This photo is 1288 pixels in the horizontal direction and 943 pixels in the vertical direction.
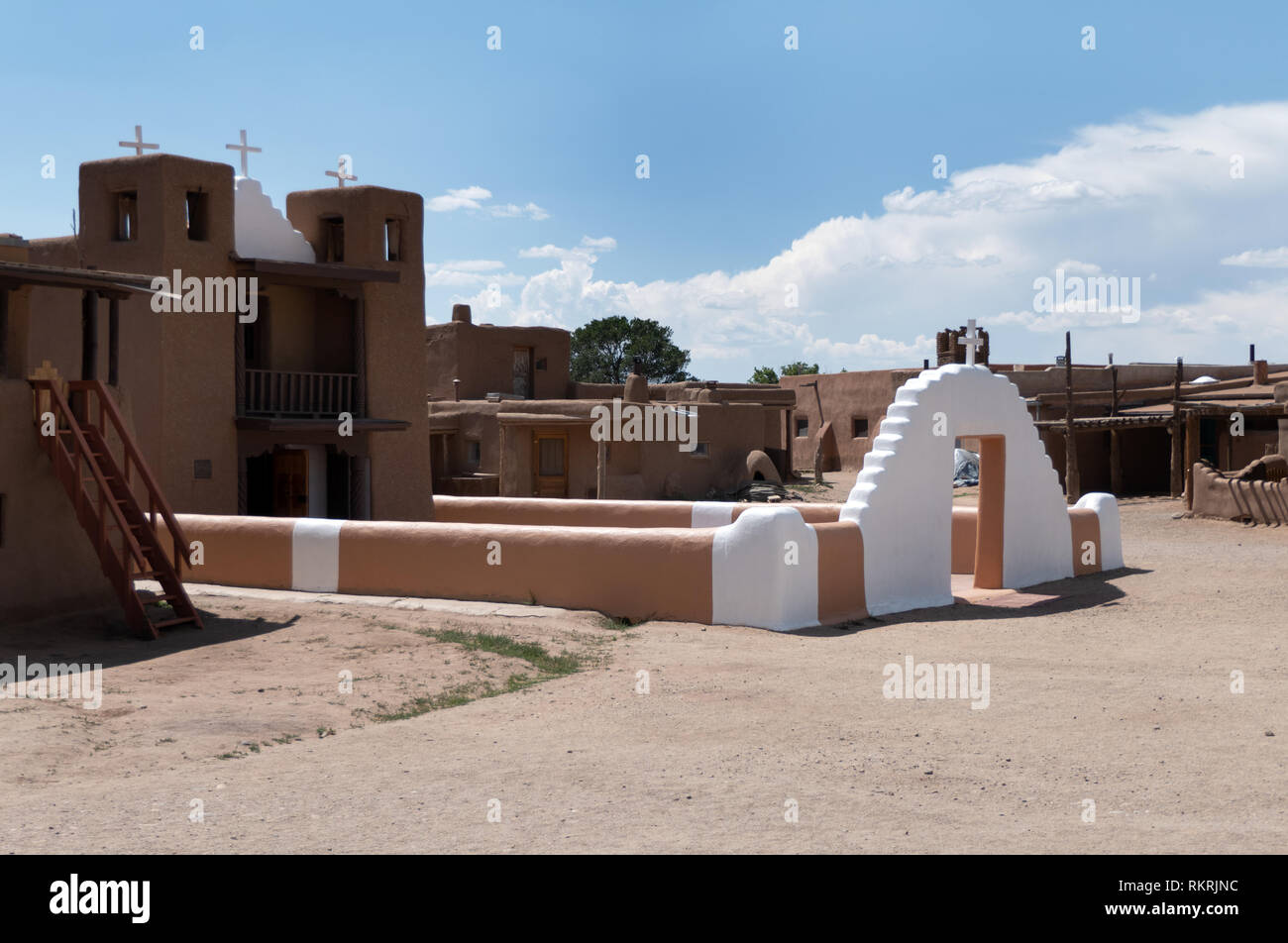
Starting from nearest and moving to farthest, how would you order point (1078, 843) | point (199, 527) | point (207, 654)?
point (1078, 843)
point (207, 654)
point (199, 527)

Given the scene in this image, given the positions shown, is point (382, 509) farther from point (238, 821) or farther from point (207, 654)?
point (238, 821)

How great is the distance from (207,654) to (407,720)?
3.05 metres

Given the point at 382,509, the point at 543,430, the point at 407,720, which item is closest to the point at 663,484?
the point at 543,430

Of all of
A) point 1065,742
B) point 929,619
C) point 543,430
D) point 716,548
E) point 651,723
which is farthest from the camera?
point 543,430

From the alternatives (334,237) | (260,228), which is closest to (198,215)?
(260,228)

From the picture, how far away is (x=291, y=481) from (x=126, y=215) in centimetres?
515

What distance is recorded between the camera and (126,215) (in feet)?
62.3

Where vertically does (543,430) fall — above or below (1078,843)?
above

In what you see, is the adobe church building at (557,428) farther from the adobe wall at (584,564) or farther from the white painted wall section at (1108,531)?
the adobe wall at (584,564)

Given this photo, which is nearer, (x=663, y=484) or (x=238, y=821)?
(x=238, y=821)

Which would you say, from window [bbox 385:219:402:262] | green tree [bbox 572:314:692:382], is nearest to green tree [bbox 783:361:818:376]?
green tree [bbox 572:314:692:382]

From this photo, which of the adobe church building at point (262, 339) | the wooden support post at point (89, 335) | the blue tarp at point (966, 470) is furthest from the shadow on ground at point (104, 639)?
the blue tarp at point (966, 470)

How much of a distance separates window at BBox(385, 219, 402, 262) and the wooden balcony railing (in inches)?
98.0

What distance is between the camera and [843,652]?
1119 cm
